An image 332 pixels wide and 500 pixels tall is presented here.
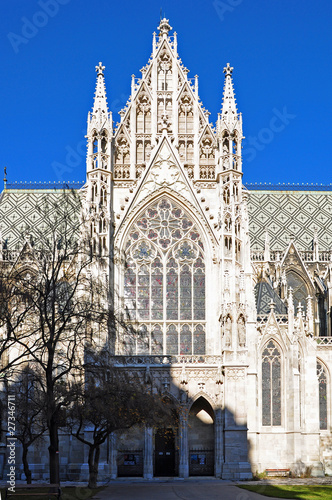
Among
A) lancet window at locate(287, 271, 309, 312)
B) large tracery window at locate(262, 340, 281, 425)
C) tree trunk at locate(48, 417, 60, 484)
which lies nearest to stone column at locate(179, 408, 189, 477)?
large tracery window at locate(262, 340, 281, 425)

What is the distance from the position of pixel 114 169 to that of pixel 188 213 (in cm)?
521

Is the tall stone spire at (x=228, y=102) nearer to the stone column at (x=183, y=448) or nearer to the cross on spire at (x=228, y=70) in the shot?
the cross on spire at (x=228, y=70)

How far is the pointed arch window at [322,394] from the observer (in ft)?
156

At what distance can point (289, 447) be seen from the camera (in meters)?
42.4

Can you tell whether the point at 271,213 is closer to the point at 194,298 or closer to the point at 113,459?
the point at 194,298

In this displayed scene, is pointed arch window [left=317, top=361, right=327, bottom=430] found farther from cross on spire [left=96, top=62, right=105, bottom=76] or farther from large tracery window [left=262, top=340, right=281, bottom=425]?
cross on spire [left=96, top=62, right=105, bottom=76]

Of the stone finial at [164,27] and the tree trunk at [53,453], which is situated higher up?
the stone finial at [164,27]

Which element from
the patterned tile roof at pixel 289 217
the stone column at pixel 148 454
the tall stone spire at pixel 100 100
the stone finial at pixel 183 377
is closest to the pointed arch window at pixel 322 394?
the patterned tile roof at pixel 289 217

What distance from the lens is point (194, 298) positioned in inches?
1735

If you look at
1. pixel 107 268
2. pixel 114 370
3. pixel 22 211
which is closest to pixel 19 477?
pixel 107 268

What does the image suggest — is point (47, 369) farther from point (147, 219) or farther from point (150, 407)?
point (147, 219)

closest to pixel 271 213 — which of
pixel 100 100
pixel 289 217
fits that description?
pixel 289 217

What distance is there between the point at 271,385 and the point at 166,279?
855 centimetres

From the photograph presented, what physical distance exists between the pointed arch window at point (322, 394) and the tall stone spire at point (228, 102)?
16294 millimetres
